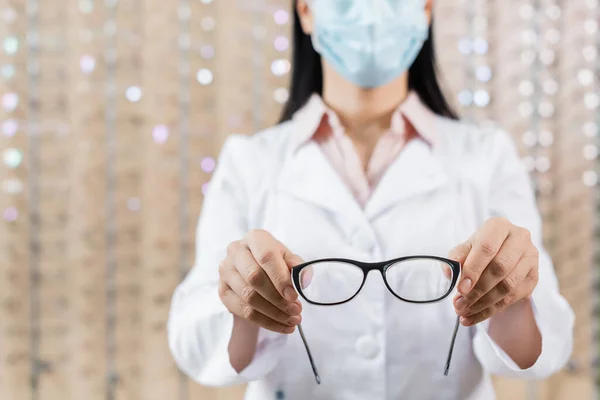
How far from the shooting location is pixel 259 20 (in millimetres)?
1279

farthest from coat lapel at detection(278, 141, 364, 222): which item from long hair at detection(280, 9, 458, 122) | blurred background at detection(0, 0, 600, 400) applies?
blurred background at detection(0, 0, 600, 400)

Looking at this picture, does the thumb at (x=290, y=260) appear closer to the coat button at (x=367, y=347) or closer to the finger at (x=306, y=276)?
the finger at (x=306, y=276)

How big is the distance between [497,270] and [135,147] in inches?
38.1

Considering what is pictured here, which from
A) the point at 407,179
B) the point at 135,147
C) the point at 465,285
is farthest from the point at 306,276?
the point at 135,147

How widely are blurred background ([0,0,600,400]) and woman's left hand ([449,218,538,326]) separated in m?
0.79

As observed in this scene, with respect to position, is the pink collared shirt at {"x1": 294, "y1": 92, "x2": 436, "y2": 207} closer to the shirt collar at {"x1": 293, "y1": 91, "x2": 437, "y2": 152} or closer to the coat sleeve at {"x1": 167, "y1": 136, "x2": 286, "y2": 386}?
the shirt collar at {"x1": 293, "y1": 91, "x2": 437, "y2": 152}

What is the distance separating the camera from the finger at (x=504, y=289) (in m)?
0.52

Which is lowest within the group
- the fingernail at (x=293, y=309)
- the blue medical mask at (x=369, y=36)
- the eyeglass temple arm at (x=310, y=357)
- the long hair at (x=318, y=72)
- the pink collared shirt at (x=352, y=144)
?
the eyeglass temple arm at (x=310, y=357)

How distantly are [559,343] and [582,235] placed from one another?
675 millimetres

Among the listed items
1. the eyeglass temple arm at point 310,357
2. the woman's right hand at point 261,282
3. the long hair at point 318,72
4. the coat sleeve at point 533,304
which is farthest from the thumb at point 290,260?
the long hair at point 318,72

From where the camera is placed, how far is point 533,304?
23.9 inches

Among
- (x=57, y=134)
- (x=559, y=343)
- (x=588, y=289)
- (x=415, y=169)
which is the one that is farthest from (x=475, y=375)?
(x=57, y=134)

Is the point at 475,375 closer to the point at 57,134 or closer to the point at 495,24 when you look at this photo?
the point at 495,24

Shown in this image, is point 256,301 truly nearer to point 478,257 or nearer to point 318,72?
point 478,257
